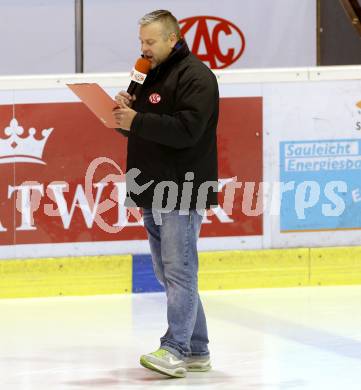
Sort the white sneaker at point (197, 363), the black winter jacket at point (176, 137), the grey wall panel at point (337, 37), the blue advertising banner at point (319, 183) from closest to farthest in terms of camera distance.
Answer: the black winter jacket at point (176, 137) → the white sneaker at point (197, 363) → the blue advertising banner at point (319, 183) → the grey wall panel at point (337, 37)

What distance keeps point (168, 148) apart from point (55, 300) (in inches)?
85.4

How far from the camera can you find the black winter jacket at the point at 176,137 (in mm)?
5539

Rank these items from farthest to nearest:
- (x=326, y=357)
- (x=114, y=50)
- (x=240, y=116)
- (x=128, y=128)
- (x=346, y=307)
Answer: (x=114, y=50)
(x=240, y=116)
(x=346, y=307)
(x=326, y=357)
(x=128, y=128)

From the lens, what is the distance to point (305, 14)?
1003cm

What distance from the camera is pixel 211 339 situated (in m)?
6.60

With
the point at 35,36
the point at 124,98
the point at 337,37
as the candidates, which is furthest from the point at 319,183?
the point at 35,36

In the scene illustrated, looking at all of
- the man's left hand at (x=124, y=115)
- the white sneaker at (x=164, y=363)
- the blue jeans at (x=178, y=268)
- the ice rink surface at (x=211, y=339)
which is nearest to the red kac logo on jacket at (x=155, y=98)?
the man's left hand at (x=124, y=115)

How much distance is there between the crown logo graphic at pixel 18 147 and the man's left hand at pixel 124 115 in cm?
212

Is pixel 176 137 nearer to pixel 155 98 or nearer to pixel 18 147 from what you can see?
Answer: pixel 155 98

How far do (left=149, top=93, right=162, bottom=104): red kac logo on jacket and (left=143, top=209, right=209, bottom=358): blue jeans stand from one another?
0.45 m

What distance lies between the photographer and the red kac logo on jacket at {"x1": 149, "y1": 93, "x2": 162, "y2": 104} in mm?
5633

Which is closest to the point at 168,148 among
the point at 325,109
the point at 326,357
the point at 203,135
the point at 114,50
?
the point at 203,135

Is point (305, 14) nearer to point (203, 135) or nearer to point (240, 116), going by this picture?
point (240, 116)

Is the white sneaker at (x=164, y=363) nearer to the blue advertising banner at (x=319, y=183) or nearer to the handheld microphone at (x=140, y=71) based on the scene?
the handheld microphone at (x=140, y=71)
